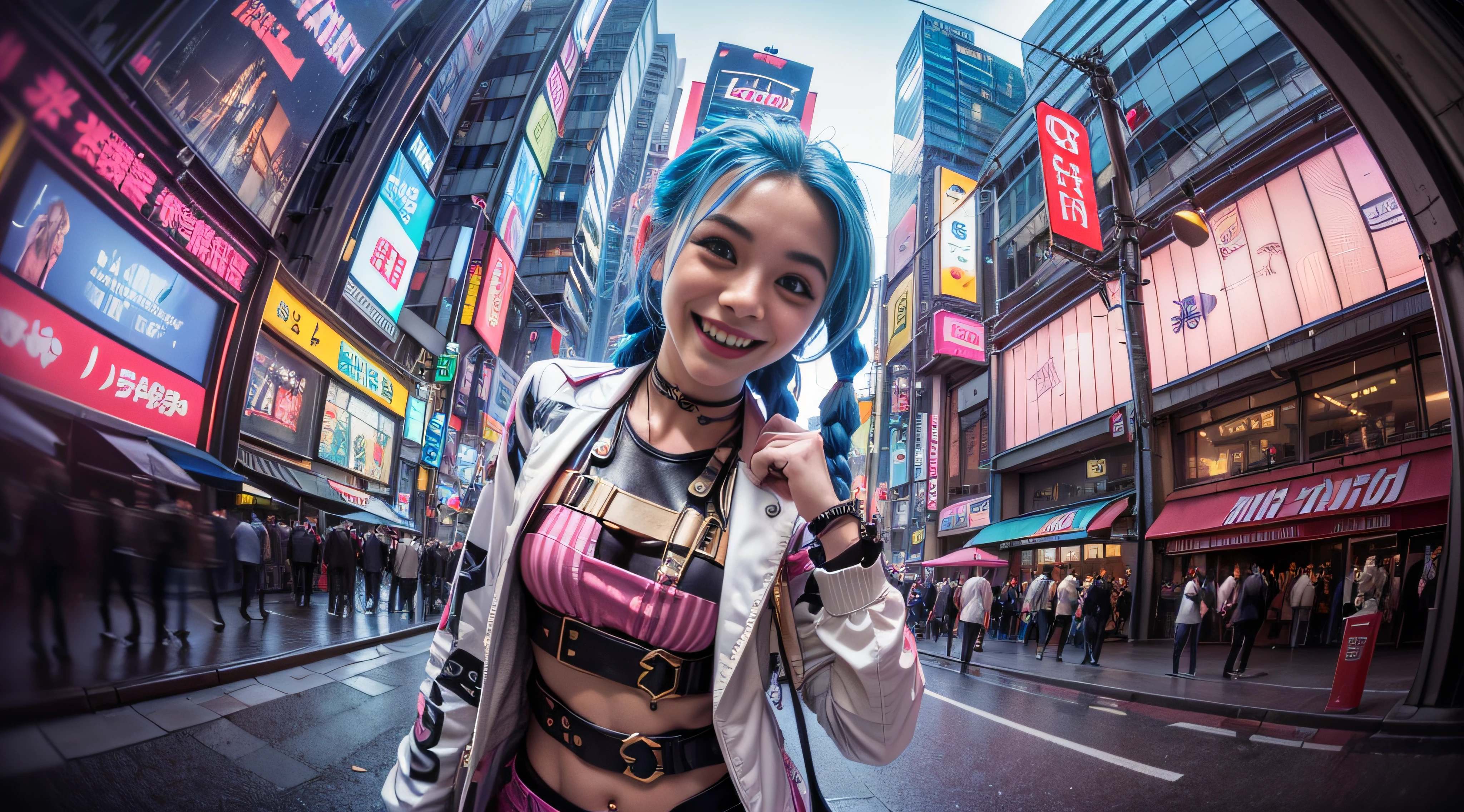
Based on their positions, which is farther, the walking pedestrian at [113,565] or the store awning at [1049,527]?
the store awning at [1049,527]

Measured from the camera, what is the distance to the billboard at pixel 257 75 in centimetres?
56

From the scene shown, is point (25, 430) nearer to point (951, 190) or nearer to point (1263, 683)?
point (951, 190)

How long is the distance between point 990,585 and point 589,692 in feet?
25.0

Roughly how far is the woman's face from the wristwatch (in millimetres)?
274

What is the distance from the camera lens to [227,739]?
716 mm

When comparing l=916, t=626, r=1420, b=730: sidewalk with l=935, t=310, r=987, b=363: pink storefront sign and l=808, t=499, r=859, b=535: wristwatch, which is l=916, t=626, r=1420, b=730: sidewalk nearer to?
l=808, t=499, r=859, b=535: wristwatch

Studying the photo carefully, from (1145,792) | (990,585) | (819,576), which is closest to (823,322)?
(819,576)

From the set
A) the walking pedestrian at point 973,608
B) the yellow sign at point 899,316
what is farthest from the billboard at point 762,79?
the walking pedestrian at point 973,608

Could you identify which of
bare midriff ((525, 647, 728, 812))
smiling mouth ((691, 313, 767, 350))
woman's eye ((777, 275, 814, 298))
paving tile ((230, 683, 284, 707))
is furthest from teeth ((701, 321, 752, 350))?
paving tile ((230, 683, 284, 707))

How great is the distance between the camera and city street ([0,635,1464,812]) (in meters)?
0.57

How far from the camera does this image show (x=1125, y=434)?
1.16m

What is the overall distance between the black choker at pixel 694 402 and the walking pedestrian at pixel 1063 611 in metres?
0.60

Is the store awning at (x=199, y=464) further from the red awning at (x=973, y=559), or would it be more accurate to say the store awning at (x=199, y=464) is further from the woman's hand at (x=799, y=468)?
the red awning at (x=973, y=559)

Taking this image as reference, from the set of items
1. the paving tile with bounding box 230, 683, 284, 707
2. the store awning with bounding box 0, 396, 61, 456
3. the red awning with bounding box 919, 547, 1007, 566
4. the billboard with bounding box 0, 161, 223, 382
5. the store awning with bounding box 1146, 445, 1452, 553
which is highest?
the billboard with bounding box 0, 161, 223, 382
